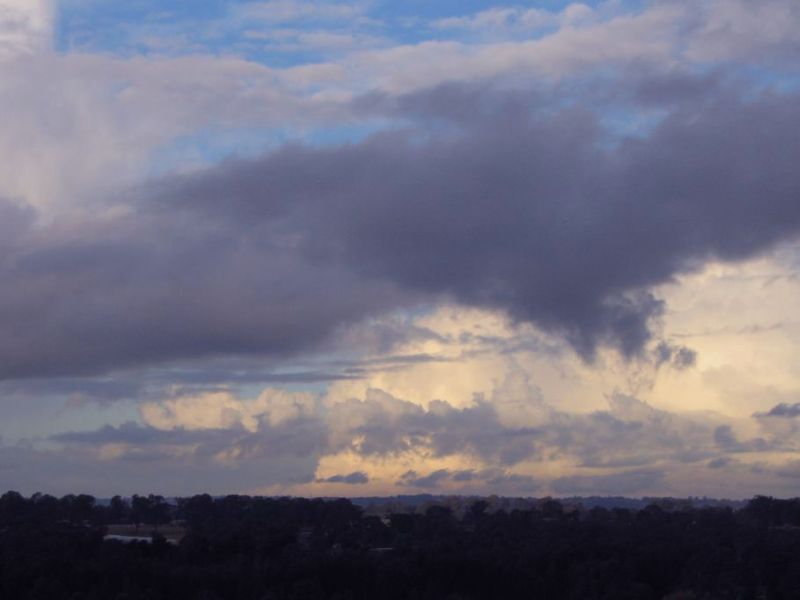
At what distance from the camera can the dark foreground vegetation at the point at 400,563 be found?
85.4 meters

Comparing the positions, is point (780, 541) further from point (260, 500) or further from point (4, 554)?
point (260, 500)

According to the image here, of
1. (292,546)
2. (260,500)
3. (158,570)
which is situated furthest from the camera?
(260,500)

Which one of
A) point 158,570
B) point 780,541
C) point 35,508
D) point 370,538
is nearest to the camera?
point 158,570

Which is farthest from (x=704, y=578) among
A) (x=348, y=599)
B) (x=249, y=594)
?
(x=249, y=594)

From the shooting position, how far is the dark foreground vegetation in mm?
85438

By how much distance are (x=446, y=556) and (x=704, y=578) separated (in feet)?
65.5

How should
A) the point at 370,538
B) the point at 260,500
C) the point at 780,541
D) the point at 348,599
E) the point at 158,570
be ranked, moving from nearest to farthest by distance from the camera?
the point at 348,599 < the point at 158,570 < the point at 780,541 < the point at 370,538 < the point at 260,500

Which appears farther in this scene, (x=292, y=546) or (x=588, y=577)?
(x=292, y=546)

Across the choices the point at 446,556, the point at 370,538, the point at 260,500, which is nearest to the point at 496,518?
the point at 370,538

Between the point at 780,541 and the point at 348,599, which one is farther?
the point at 780,541

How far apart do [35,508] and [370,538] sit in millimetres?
48626

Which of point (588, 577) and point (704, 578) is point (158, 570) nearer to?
point (588, 577)

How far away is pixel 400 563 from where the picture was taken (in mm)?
93125

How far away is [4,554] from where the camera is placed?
9244 centimetres
